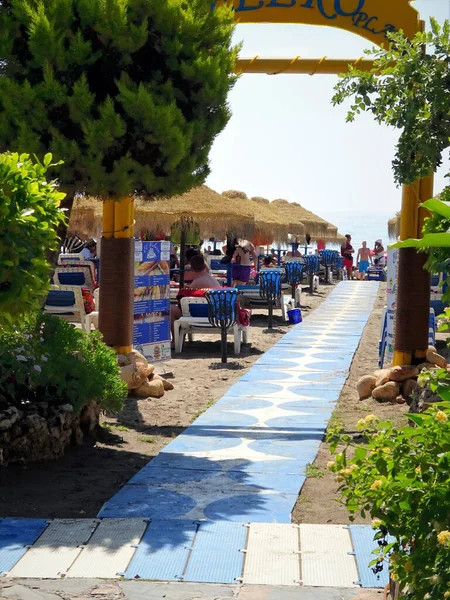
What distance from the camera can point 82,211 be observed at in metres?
21.8

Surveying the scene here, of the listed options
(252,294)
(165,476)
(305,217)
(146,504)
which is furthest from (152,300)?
(305,217)

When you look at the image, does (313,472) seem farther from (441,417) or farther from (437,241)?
(437,241)

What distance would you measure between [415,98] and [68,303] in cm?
866

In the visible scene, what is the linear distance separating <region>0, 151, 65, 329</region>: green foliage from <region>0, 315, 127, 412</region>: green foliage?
2359 millimetres

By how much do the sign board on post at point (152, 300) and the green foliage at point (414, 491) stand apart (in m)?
7.72

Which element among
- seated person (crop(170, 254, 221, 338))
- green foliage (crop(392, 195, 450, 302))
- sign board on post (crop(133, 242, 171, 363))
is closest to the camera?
green foliage (crop(392, 195, 450, 302))

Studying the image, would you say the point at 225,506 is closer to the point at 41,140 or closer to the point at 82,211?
the point at 41,140

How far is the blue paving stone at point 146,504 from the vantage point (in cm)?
570

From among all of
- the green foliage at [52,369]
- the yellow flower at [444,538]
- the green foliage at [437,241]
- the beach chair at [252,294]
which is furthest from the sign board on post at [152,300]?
the yellow flower at [444,538]

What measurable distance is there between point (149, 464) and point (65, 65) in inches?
126

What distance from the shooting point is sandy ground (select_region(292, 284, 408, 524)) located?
5.82 m

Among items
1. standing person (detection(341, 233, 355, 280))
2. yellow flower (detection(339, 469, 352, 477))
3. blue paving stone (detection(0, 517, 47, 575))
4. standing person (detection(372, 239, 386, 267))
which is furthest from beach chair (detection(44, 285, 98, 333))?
standing person (detection(372, 239, 386, 267))

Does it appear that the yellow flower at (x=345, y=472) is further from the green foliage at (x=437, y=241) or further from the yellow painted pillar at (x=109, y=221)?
the yellow painted pillar at (x=109, y=221)

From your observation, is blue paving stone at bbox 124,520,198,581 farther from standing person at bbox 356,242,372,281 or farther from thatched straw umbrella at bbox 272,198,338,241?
thatched straw umbrella at bbox 272,198,338,241
